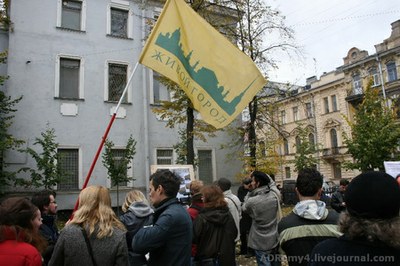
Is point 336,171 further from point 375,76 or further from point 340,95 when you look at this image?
point 375,76

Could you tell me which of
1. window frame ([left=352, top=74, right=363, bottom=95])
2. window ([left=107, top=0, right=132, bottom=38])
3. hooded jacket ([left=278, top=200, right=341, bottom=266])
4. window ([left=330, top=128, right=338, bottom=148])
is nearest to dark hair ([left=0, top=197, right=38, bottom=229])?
hooded jacket ([left=278, top=200, right=341, bottom=266])

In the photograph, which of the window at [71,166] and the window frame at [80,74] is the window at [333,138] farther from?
the window at [71,166]

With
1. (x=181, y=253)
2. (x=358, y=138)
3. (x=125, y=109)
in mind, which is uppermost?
(x=125, y=109)

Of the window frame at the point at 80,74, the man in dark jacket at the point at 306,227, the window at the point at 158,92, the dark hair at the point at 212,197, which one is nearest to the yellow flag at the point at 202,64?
the dark hair at the point at 212,197

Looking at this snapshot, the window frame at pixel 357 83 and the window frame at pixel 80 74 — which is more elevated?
the window frame at pixel 357 83

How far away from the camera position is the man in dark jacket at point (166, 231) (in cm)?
297

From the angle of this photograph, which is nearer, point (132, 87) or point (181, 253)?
point (181, 253)

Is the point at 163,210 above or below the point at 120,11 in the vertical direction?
below

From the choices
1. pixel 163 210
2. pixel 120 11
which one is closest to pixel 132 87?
pixel 120 11

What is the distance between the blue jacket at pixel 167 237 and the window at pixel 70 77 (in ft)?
50.4

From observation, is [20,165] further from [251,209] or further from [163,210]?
[163,210]

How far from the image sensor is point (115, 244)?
9.57 ft

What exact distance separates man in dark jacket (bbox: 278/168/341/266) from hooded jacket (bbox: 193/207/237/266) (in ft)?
5.20

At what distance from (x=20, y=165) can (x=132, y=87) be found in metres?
6.56
